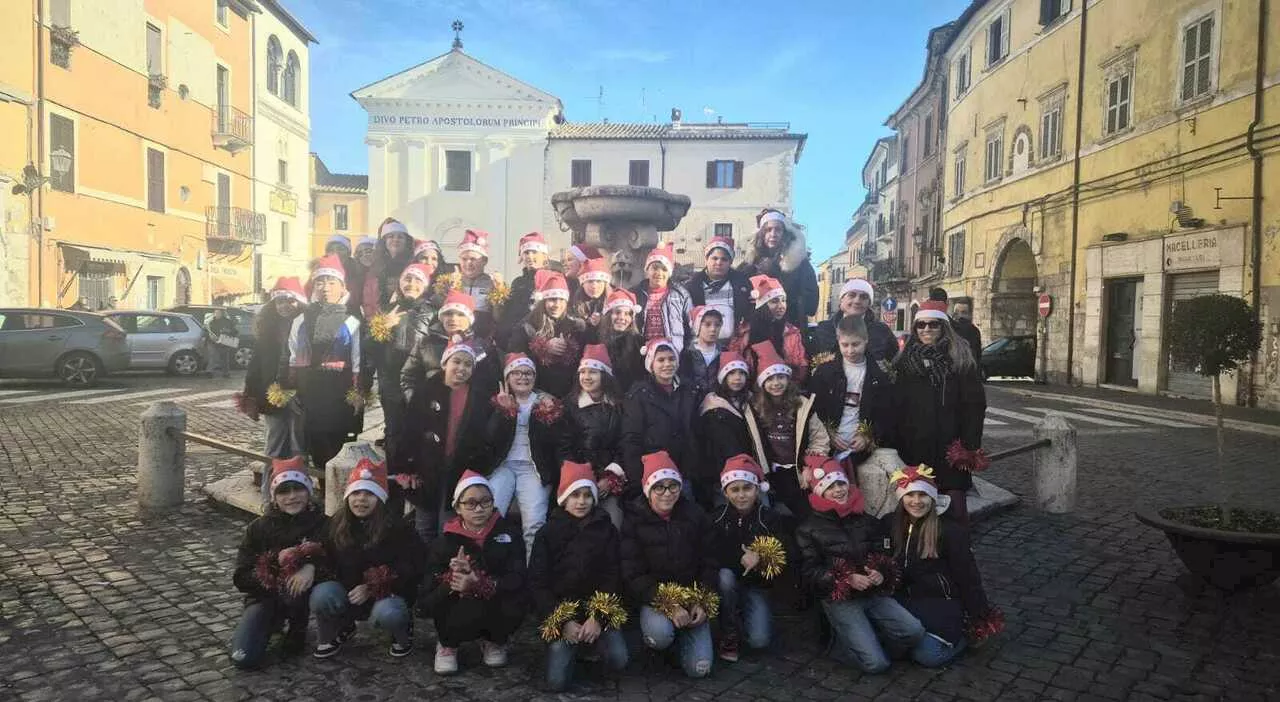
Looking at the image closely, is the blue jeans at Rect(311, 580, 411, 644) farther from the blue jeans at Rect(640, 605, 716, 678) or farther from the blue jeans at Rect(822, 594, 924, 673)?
the blue jeans at Rect(822, 594, 924, 673)

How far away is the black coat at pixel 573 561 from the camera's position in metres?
4.12

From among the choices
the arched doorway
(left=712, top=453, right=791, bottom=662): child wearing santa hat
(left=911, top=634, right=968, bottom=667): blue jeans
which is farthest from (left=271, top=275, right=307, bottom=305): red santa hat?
the arched doorway

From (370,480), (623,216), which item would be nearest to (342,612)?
(370,480)

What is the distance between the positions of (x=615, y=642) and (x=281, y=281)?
149 inches

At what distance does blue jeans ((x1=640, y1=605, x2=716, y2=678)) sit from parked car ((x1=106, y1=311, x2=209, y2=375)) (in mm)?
16637

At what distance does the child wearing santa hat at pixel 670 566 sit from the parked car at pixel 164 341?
1624 cm

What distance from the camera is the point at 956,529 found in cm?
438

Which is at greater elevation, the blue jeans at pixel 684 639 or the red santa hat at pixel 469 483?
the red santa hat at pixel 469 483

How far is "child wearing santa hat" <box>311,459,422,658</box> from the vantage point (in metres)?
4.18

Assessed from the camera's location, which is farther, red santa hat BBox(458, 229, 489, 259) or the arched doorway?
the arched doorway

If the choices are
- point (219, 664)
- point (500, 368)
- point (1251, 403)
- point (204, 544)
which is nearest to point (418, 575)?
point (219, 664)

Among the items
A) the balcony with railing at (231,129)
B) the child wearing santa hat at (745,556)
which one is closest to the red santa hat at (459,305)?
the child wearing santa hat at (745,556)

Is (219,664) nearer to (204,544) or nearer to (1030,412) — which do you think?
(204,544)

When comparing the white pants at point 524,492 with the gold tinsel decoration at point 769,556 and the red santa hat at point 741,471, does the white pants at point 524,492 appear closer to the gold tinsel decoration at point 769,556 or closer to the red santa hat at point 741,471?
the red santa hat at point 741,471
